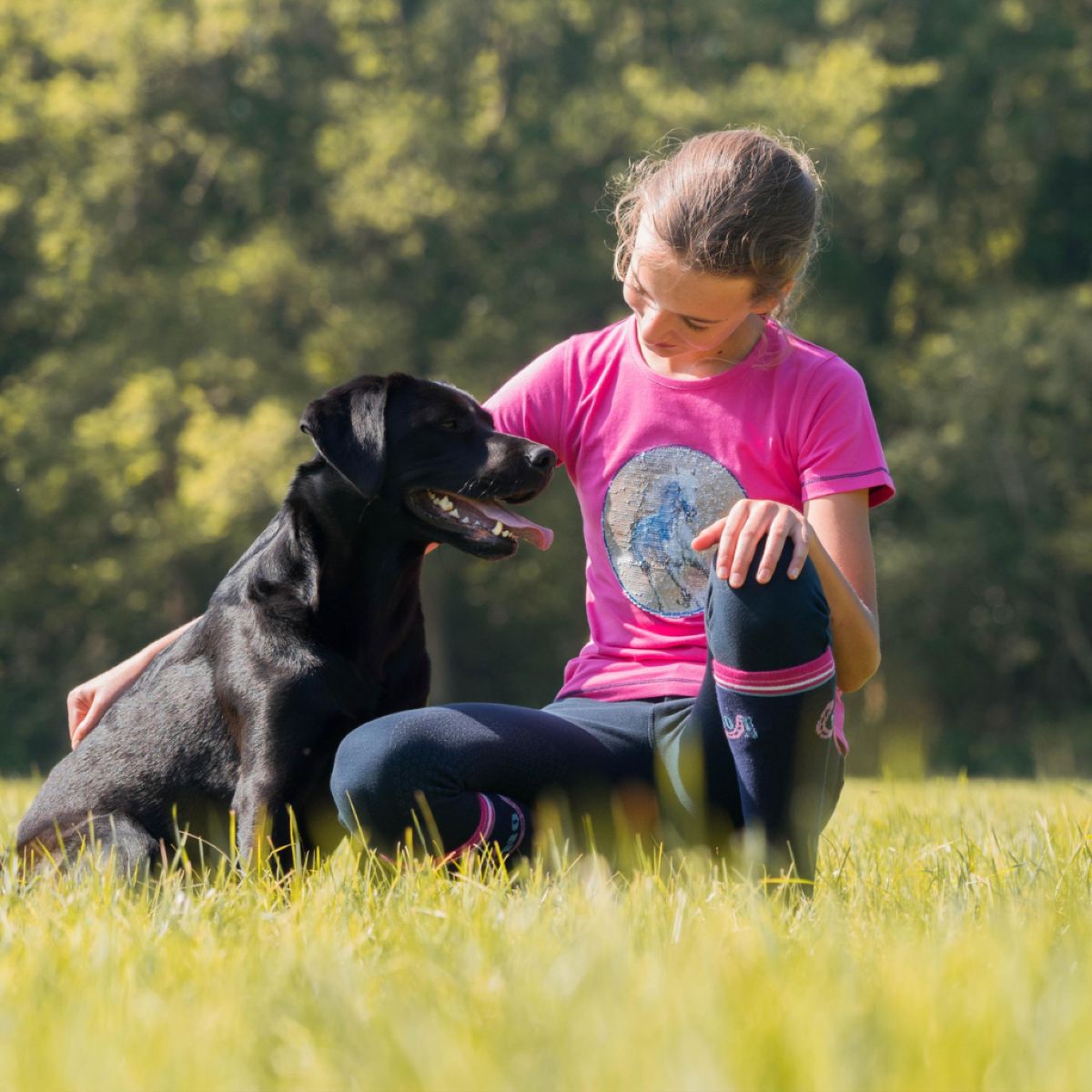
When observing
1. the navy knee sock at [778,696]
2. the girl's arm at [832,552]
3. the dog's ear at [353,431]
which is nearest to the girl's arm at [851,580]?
the girl's arm at [832,552]

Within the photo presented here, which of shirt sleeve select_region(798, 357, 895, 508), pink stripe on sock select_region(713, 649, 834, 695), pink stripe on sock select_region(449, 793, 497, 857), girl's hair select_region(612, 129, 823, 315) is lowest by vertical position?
pink stripe on sock select_region(449, 793, 497, 857)

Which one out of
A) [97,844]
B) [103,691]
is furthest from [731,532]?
[103,691]

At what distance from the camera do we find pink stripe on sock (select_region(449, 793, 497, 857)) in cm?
281

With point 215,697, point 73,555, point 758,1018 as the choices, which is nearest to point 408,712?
point 215,697

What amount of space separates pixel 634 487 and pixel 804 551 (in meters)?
0.72

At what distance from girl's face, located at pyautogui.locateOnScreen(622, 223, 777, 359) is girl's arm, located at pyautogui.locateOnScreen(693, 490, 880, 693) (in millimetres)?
414

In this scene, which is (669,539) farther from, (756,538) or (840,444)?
(756,538)

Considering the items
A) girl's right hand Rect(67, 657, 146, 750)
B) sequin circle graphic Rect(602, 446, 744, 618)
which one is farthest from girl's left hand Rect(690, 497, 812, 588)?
girl's right hand Rect(67, 657, 146, 750)

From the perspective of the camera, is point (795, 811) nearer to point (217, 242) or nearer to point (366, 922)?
point (366, 922)

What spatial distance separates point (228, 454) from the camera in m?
17.2

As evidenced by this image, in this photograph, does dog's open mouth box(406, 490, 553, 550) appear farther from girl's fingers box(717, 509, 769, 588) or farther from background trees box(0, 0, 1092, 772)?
background trees box(0, 0, 1092, 772)

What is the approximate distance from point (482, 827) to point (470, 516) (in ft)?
3.05

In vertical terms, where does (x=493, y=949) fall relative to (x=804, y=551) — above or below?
below

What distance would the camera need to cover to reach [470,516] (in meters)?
3.54
